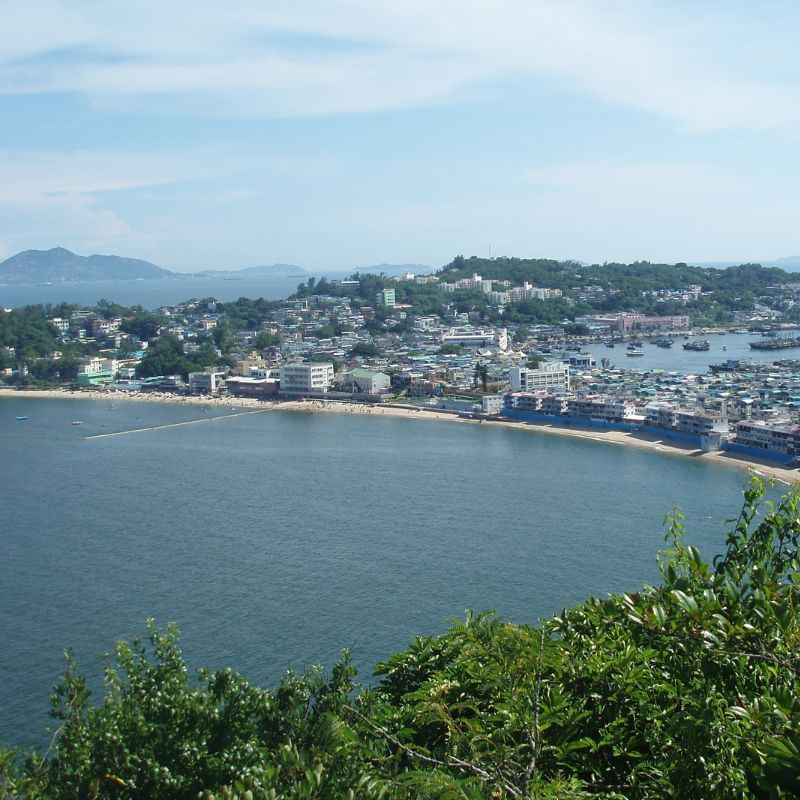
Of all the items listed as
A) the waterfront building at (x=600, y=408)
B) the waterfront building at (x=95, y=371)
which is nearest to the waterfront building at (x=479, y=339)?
the waterfront building at (x=95, y=371)

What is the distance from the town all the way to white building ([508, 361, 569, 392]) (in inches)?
0.9

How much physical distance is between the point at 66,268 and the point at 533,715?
7903cm

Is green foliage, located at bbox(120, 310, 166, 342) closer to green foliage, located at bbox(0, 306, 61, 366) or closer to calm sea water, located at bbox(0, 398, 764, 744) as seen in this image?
green foliage, located at bbox(0, 306, 61, 366)

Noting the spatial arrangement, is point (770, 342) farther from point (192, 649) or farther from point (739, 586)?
point (739, 586)

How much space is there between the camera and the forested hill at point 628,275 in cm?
3009

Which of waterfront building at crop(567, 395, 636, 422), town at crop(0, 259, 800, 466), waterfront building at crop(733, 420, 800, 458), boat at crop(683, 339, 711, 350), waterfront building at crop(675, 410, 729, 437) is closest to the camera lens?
waterfront building at crop(733, 420, 800, 458)

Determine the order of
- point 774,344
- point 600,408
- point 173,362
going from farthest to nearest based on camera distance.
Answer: point 774,344
point 173,362
point 600,408

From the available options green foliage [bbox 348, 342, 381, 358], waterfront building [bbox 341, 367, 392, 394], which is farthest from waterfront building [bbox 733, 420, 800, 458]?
green foliage [bbox 348, 342, 381, 358]

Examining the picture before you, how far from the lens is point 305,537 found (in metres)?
6.71

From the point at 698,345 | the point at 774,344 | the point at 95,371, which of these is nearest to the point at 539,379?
the point at 698,345

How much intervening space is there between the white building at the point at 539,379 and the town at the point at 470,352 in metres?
0.02

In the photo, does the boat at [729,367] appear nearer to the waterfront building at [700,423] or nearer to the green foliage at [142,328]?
the waterfront building at [700,423]

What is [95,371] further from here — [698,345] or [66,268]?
[66,268]

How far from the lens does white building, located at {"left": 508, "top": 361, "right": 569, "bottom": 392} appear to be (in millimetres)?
14305
